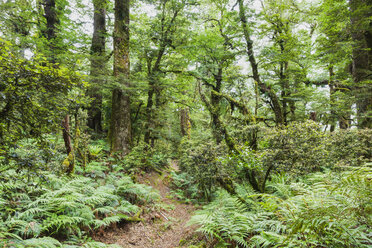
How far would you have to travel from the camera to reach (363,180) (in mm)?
2104

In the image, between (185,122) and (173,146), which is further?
(185,122)

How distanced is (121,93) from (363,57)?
1051 cm

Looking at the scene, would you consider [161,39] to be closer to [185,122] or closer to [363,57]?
[185,122]

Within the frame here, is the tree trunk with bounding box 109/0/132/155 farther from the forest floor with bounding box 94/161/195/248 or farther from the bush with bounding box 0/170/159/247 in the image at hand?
the bush with bounding box 0/170/159/247

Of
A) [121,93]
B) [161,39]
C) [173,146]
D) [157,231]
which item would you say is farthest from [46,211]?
[161,39]

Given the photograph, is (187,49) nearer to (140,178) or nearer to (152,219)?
(140,178)

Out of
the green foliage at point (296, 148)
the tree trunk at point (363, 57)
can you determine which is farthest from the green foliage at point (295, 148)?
the tree trunk at point (363, 57)

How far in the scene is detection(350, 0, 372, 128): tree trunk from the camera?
5698mm

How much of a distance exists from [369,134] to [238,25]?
346 inches

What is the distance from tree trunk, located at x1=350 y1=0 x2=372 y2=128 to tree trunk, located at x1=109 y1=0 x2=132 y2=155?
8829mm

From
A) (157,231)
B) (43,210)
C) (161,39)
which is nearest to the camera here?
(43,210)

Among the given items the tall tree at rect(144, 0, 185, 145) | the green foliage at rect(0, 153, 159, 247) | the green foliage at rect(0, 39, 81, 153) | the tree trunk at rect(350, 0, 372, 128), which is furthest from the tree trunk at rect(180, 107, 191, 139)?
the green foliage at rect(0, 39, 81, 153)

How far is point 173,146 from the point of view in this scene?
1183 cm

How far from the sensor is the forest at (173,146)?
2.43 metres
